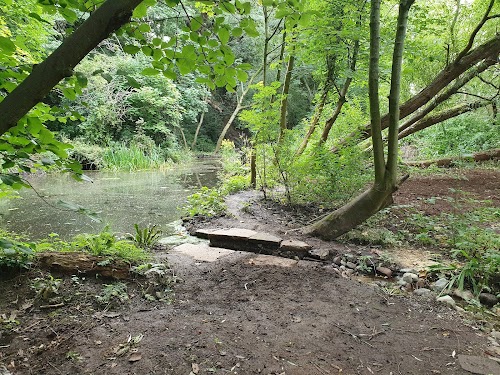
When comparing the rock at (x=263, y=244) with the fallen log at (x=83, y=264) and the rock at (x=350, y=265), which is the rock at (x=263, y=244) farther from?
the fallen log at (x=83, y=264)

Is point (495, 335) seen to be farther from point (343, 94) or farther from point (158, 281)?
point (343, 94)

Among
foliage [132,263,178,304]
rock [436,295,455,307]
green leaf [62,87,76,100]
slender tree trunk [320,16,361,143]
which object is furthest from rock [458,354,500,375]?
slender tree trunk [320,16,361,143]

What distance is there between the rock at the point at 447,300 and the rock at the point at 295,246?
1.27 m

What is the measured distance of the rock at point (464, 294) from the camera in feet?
8.19

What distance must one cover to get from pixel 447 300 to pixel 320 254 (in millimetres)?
1175

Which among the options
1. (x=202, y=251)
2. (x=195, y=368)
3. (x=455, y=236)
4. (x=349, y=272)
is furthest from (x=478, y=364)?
(x=202, y=251)

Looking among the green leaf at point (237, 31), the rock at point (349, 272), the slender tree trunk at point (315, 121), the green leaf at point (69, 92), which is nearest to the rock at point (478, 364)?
the rock at point (349, 272)

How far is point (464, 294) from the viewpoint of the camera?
8.29 feet

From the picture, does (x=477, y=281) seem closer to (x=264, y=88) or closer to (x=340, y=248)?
(x=340, y=248)

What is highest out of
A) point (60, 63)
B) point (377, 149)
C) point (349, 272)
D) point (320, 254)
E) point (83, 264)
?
point (60, 63)

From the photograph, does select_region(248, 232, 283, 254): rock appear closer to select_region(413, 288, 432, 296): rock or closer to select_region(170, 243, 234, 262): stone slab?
select_region(170, 243, 234, 262): stone slab

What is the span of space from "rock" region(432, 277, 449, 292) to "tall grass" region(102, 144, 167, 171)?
11.2m

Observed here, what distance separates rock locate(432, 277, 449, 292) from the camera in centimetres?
263

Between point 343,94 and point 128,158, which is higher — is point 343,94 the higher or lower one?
the higher one
